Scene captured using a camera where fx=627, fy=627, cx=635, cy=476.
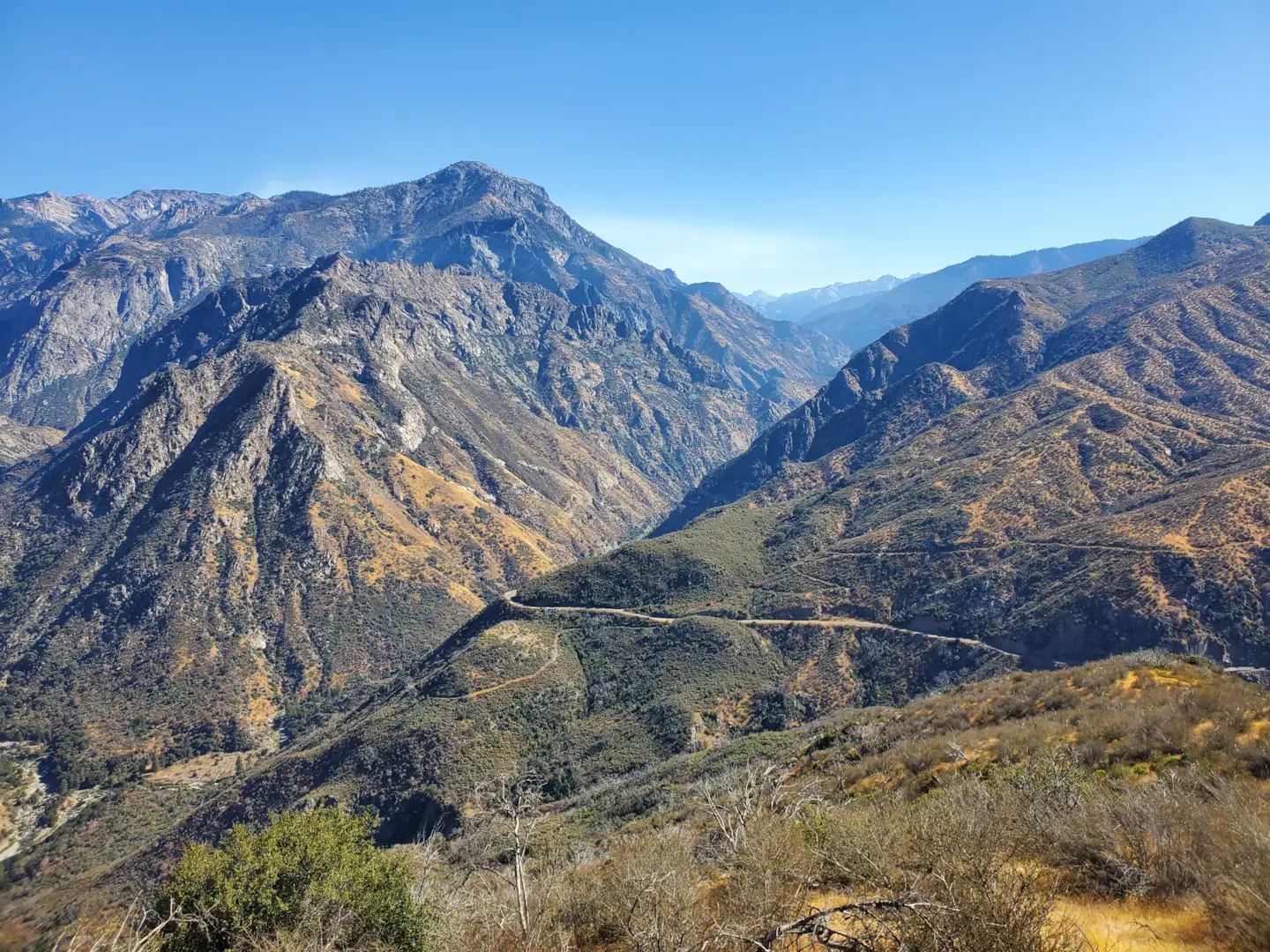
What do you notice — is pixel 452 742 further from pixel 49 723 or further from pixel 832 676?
pixel 49 723

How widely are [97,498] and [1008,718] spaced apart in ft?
792

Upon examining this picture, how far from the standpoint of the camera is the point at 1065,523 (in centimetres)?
10544

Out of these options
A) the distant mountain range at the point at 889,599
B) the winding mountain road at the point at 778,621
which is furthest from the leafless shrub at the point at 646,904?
the winding mountain road at the point at 778,621

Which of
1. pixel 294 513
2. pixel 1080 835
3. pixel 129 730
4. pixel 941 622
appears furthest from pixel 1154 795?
pixel 294 513

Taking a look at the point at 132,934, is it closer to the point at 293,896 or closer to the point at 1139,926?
the point at 293,896

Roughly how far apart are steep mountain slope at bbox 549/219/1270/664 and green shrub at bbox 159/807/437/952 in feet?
288

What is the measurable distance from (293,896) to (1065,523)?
11894 centimetres

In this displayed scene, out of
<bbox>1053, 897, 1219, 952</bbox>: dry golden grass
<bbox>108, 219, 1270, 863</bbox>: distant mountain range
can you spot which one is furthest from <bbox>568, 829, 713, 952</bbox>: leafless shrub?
<bbox>108, 219, 1270, 863</bbox>: distant mountain range

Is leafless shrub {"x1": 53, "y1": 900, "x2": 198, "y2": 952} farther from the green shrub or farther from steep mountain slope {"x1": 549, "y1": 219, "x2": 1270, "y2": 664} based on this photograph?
steep mountain slope {"x1": 549, "y1": 219, "x2": 1270, "y2": 664}

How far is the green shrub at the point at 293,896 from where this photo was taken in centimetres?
1995

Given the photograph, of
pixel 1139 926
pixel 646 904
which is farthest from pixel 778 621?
pixel 1139 926

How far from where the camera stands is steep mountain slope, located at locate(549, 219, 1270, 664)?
265 ft

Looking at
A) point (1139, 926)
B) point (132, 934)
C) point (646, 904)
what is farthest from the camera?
point (646, 904)

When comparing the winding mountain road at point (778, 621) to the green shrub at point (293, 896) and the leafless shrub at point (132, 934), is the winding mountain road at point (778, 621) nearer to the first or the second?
the green shrub at point (293, 896)
